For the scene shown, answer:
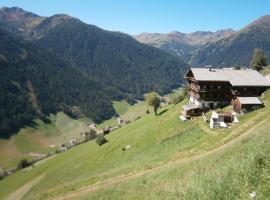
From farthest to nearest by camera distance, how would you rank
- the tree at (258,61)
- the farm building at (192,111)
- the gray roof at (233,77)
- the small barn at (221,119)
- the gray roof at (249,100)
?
the tree at (258,61) → the farm building at (192,111) → the gray roof at (233,77) → the gray roof at (249,100) → the small barn at (221,119)

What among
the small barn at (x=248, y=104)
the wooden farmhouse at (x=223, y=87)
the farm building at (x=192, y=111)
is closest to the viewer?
the small barn at (x=248, y=104)

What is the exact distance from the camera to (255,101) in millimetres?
78312

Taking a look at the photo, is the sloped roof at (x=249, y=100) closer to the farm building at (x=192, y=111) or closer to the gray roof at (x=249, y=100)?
the gray roof at (x=249, y=100)

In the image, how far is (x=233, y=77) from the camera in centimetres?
9006

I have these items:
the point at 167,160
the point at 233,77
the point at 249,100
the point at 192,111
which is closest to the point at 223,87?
the point at 233,77

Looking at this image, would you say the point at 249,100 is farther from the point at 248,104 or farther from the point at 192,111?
the point at 192,111

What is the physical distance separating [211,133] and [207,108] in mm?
23303

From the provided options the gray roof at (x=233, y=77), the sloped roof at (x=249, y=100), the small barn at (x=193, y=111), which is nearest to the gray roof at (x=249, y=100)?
the sloped roof at (x=249, y=100)

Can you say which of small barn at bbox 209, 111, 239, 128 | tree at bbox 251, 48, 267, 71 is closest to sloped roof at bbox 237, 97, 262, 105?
small barn at bbox 209, 111, 239, 128

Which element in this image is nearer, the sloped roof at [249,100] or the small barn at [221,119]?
the small barn at [221,119]

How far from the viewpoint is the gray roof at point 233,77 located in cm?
8638

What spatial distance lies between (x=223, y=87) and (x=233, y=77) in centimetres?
382

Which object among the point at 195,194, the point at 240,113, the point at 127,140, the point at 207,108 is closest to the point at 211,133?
the point at 240,113

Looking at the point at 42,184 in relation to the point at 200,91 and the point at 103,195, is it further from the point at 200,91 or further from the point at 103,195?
the point at 103,195
